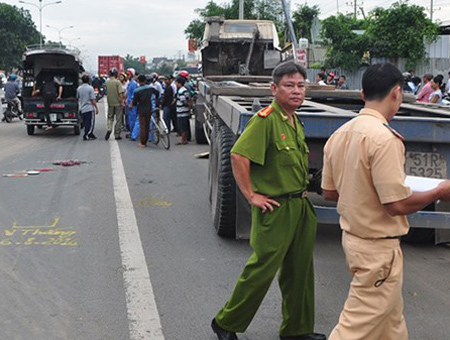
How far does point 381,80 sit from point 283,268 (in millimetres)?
1655

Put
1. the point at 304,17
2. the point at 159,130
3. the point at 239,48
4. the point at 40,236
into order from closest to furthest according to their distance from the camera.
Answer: the point at 40,236 < the point at 159,130 < the point at 239,48 < the point at 304,17

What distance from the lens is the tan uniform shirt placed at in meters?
3.19

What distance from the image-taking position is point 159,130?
53.5 ft

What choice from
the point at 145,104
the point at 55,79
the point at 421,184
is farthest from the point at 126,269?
the point at 55,79

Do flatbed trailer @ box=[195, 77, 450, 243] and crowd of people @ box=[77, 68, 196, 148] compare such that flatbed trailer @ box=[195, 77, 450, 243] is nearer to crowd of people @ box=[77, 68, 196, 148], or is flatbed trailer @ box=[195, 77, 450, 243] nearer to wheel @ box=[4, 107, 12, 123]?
crowd of people @ box=[77, 68, 196, 148]

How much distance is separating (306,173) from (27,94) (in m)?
16.9

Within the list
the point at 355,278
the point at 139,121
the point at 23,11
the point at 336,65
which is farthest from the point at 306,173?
the point at 23,11

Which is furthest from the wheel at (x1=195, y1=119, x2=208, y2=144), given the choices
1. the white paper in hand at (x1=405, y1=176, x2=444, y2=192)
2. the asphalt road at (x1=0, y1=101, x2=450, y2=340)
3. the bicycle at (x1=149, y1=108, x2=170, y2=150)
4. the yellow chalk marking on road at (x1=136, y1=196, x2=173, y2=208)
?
the white paper in hand at (x1=405, y1=176, x2=444, y2=192)

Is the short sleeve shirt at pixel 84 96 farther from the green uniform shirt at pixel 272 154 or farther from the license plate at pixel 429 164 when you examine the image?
the green uniform shirt at pixel 272 154

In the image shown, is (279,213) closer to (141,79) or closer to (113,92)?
(141,79)

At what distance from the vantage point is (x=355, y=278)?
3.42 m

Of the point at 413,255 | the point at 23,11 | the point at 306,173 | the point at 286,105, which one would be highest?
the point at 23,11

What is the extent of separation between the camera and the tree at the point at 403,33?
92.4 ft

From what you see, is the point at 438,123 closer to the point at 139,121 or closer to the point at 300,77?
the point at 300,77
